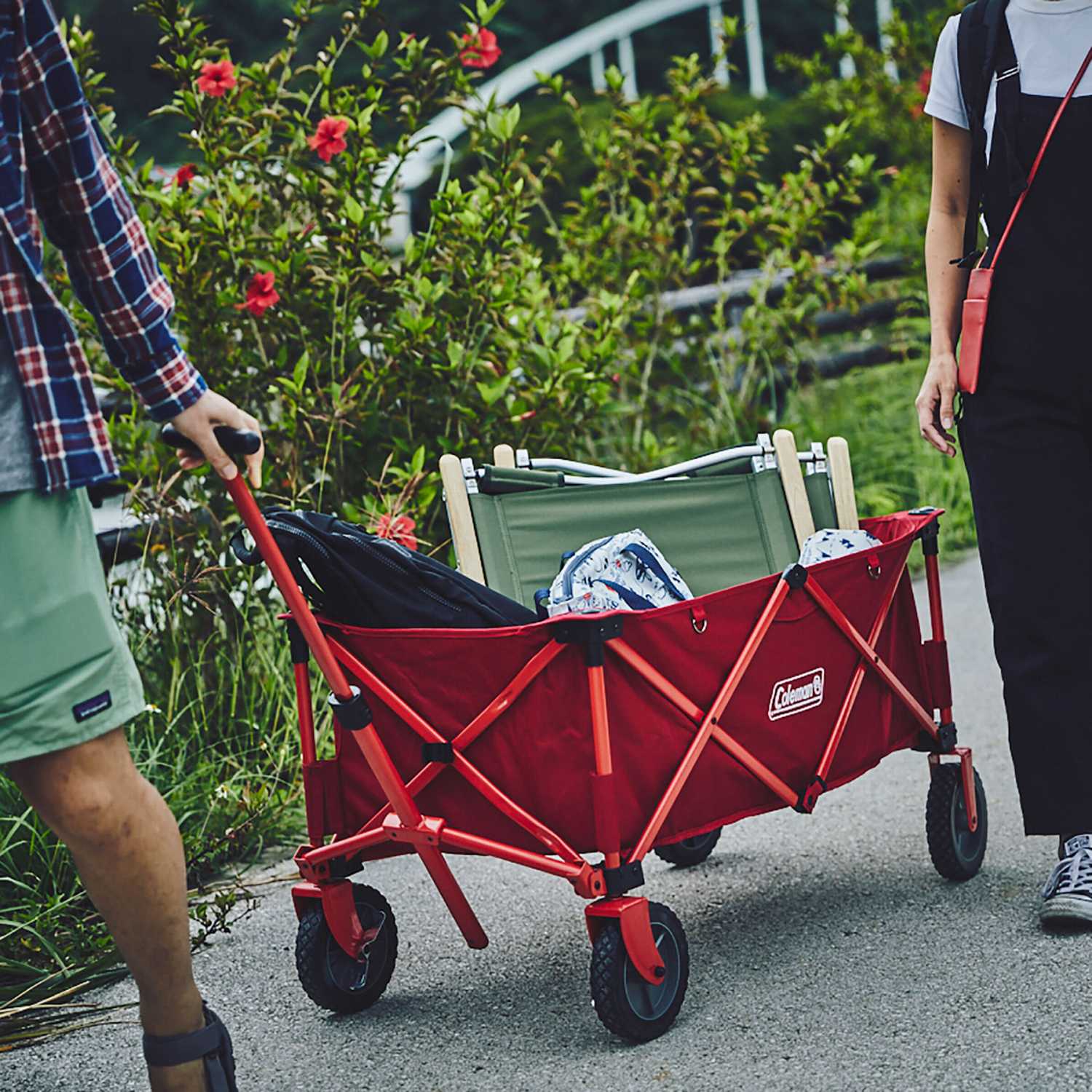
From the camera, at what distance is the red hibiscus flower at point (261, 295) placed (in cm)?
437

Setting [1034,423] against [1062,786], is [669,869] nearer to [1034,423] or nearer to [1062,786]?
[1062,786]

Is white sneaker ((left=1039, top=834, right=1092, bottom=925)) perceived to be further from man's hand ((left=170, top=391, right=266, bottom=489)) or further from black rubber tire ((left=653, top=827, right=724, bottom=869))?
man's hand ((left=170, top=391, right=266, bottom=489))

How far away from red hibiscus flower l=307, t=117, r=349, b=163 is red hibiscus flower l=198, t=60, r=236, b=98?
0.94 feet

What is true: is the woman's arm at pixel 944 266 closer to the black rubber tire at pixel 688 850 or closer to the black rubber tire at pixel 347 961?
the black rubber tire at pixel 688 850

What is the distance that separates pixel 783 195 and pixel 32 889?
504 cm

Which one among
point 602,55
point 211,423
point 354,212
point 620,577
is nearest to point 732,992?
point 620,577

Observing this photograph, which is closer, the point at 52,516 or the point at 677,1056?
the point at 52,516

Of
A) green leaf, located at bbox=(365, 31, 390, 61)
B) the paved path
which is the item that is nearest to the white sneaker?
the paved path

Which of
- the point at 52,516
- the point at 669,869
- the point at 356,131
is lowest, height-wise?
the point at 669,869

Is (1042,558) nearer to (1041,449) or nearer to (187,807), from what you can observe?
(1041,449)

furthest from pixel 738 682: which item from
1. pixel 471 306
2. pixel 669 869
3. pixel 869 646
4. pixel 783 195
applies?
pixel 783 195

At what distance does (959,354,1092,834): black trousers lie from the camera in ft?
9.86

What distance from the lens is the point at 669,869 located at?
3.67 m

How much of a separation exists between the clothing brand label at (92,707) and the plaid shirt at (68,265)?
0.27 m
